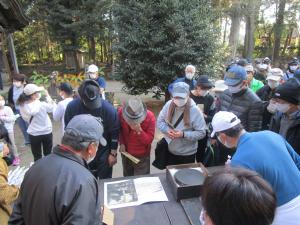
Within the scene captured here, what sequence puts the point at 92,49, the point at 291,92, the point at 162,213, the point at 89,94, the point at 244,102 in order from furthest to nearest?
the point at 92,49
the point at 244,102
the point at 89,94
the point at 291,92
the point at 162,213

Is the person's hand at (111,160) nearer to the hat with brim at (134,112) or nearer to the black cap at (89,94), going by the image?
the hat with brim at (134,112)

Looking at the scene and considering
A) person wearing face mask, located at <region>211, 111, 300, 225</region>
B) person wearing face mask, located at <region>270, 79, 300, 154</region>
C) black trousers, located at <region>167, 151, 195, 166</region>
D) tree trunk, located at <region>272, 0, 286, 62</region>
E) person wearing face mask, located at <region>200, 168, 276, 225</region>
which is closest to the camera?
person wearing face mask, located at <region>200, 168, 276, 225</region>

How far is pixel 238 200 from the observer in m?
1.13

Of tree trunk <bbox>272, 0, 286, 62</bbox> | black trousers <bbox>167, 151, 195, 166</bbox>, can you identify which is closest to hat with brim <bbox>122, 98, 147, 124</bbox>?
black trousers <bbox>167, 151, 195, 166</bbox>

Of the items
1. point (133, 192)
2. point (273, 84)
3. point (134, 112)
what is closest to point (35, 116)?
point (134, 112)

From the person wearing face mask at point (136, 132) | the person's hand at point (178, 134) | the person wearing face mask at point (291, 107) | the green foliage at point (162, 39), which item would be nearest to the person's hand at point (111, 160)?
the person wearing face mask at point (136, 132)

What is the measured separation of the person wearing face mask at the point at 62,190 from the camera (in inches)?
66.3

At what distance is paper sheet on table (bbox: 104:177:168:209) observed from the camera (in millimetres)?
2398

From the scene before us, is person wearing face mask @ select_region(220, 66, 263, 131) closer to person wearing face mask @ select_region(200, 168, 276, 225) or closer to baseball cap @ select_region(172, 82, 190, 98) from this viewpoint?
baseball cap @ select_region(172, 82, 190, 98)

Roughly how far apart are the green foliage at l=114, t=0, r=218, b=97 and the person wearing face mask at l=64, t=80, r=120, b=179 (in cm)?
533

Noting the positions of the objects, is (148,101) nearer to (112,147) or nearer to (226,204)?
(112,147)

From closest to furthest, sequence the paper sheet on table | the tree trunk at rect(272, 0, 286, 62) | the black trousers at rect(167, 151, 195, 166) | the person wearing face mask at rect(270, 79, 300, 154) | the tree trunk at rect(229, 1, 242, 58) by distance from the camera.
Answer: the paper sheet on table, the person wearing face mask at rect(270, 79, 300, 154), the black trousers at rect(167, 151, 195, 166), the tree trunk at rect(229, 1, 242, 58), the tree trunk at rect(272, 0, 286, 62)

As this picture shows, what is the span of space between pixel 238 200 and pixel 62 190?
1086mm

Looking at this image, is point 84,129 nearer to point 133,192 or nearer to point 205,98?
point 133,192
